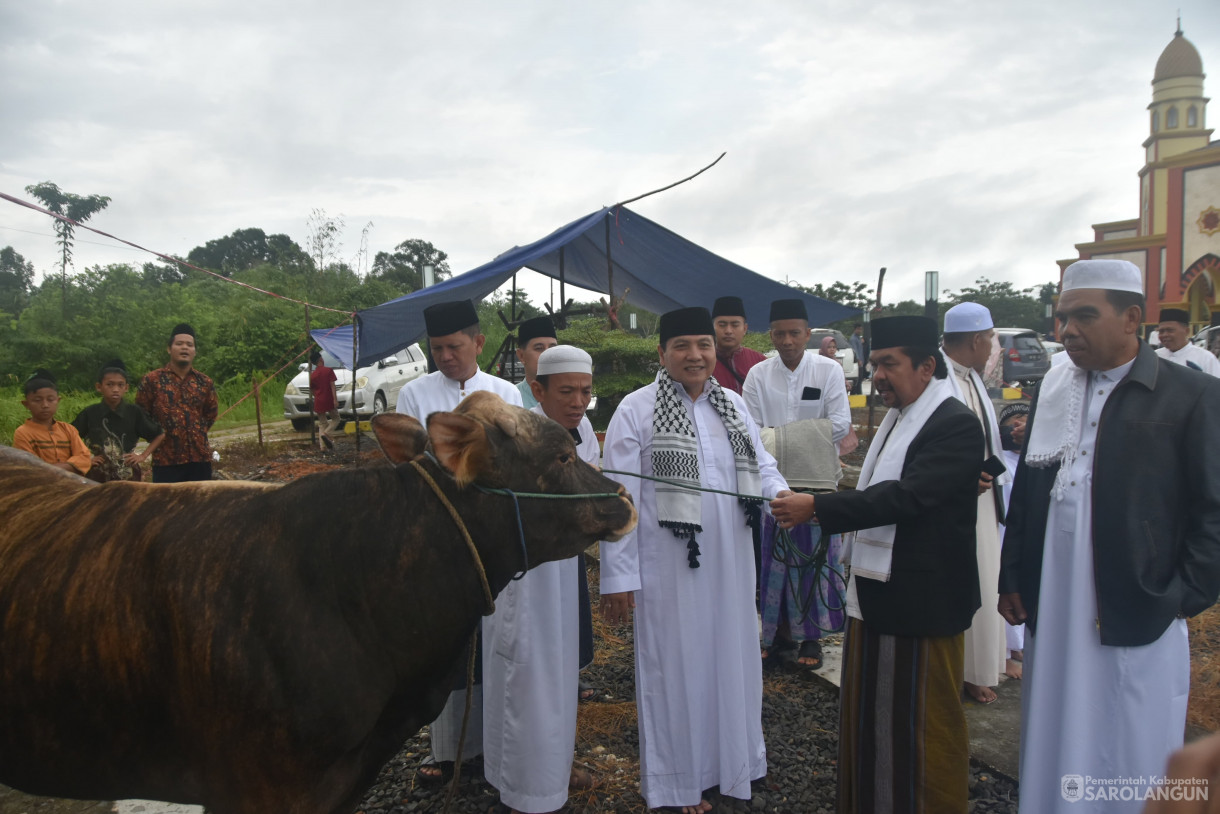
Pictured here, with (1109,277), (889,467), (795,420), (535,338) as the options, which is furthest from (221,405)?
(1109,277)

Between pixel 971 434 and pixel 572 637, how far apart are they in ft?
6.22

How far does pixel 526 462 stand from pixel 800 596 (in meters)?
3.18

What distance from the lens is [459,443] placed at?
210 centimetres

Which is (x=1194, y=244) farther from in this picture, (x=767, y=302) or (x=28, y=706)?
(x=28, y=706)

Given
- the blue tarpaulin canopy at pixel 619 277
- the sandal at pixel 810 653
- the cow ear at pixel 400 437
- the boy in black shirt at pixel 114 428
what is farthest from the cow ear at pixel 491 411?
the blue tarpaulin canopy at pixel 619 277

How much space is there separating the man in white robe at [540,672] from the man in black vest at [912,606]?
45.7 inches

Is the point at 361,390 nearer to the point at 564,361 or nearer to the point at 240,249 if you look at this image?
the point at 564,361

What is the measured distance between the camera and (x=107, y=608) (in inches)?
77.5

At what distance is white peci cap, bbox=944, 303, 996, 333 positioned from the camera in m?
4.68

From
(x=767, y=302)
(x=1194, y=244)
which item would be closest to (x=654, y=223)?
(x=767, y=302)

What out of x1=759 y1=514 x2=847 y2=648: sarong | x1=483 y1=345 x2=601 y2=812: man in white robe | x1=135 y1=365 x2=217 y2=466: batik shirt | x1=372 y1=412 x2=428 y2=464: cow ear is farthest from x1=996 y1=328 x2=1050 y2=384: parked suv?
x1=372 y1=412 x2=428 y2=464: cow ear

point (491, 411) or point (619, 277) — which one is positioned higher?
point (619, 277)

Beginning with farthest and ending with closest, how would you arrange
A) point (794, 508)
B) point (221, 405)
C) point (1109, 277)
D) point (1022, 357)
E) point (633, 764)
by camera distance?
1. point (1022, 357)
2. point (221, 405)
3. point (633, 764)
4. point (794, 508)
5. point (1109, 277)

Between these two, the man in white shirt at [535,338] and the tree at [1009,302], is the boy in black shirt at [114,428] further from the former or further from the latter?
the tree at [1009,302]
